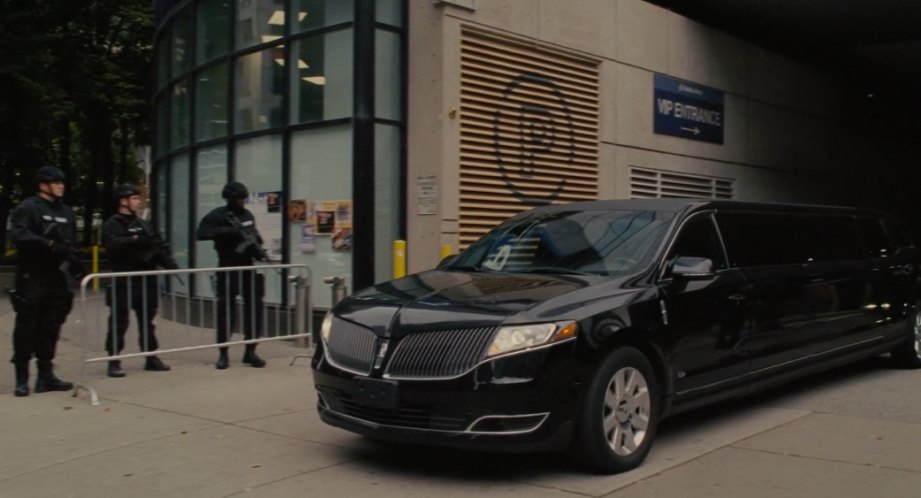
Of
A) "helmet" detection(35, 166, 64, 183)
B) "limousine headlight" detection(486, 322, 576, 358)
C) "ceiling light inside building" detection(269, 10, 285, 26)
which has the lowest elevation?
"limousine headlight" detection(486, 322, 576, 358)

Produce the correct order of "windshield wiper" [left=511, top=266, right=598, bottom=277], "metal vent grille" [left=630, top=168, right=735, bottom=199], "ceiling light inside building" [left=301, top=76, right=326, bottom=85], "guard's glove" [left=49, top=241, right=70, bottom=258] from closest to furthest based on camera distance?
1. "windshield wiper" [left=511, top=266, right=598, bottom=277]
2. "guard's glove" [left=49, top=241, right=70, bottom=258]
3. "ceiling light inside building" [left=301, top=76, right=326, bottom=85]
4. "metal vent grille" [left=630, top=168, right=735, bottom=199]

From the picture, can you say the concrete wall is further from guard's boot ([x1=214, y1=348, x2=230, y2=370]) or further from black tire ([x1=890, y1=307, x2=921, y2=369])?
black tire ([x1=890, y1=307, x2=921, y2=369])

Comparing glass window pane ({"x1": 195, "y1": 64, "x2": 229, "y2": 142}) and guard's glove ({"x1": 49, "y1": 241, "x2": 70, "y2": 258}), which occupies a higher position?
glass window pane ({"x1": 195, "y1": 64, "x2": 229, "y2": 142})

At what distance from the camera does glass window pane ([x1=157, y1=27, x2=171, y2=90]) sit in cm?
Answer: 1702

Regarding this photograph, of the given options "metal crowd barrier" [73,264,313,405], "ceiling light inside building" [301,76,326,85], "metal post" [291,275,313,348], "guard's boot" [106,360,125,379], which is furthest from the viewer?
"ceiling light inside building" [301,76,326,85]

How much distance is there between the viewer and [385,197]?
464 inches

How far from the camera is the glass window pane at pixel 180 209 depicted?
1555 centimetres

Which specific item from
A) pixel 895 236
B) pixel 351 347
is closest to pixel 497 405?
pixel 351 347

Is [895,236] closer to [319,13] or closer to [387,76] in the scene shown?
[387,76]

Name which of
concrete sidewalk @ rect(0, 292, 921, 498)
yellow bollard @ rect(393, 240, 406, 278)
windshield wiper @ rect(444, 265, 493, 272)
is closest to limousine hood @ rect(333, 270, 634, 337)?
windshield wiper @ rect(444, 265, 493, 272)

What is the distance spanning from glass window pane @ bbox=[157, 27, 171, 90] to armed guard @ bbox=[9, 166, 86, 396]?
9912 mm

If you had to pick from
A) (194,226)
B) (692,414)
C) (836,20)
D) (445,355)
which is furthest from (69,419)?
(836,20)

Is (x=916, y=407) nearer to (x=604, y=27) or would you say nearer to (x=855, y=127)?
(x=604, y=27)

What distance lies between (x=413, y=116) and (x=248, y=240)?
11.3 feet
